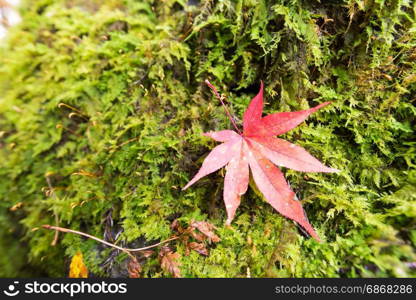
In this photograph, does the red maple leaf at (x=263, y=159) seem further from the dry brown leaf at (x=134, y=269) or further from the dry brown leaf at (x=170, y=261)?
the dry brown leaf at (x=134, y=269)

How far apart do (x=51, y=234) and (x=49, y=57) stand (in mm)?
1361

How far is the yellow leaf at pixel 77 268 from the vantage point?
1472 mm

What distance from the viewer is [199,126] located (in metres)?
1.56

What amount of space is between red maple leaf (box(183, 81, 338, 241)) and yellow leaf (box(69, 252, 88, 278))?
1019 mm

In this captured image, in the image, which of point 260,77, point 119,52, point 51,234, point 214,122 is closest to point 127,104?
point 119,52

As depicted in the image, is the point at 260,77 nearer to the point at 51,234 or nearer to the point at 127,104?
the point at 127,104

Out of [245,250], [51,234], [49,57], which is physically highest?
[49,57]

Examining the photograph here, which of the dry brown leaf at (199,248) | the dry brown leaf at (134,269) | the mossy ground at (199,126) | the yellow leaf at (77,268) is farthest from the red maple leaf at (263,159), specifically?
the yellow leaf at (77,268)

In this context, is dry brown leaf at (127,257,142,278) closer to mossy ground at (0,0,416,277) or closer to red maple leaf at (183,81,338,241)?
mossy ground at (0,0,416,277)

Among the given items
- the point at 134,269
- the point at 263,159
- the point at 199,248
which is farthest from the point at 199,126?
the point at 134,269

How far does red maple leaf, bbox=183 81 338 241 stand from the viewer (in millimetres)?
1113

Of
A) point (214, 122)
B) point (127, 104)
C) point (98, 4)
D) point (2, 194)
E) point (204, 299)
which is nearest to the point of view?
point (204, 299)

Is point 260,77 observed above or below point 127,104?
above

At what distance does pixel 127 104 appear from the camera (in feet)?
5.42
